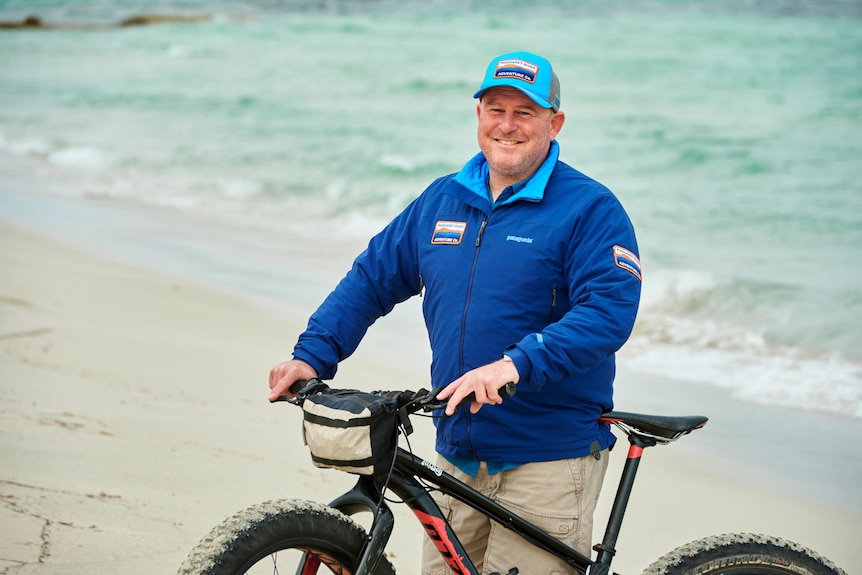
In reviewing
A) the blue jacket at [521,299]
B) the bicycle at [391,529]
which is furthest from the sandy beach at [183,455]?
the blue jacket at [521,299]

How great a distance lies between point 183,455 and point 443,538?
2580mm

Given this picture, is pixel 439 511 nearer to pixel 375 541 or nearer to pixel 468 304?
pixel 375 541

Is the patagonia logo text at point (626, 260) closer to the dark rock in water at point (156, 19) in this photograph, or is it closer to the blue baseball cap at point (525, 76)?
the blue baseball cap at point (525, 76)

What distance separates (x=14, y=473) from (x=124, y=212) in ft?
29.3

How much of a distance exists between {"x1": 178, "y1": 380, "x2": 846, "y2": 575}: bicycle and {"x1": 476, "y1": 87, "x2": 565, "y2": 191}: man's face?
0.68 meters

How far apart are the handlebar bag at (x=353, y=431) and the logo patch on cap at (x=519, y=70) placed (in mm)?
906

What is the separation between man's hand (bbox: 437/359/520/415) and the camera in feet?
8.14

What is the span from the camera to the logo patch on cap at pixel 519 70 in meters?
2.82

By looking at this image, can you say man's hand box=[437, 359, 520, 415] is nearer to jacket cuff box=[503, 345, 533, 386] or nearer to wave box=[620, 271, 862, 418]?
jacket cuff box=[503, 345, 533, 386]

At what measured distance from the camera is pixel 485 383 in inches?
97.7

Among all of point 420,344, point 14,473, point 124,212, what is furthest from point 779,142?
point 14,473

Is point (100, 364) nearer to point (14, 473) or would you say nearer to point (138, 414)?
point (138, 414)

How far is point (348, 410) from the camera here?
8.20ft

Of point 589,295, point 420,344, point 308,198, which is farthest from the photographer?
point 308,198
